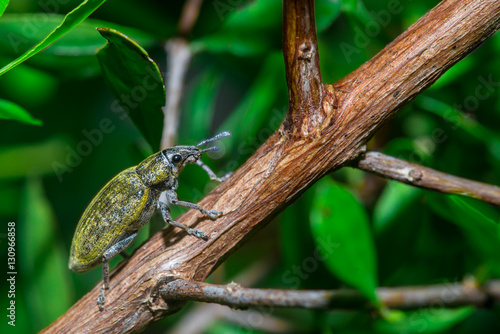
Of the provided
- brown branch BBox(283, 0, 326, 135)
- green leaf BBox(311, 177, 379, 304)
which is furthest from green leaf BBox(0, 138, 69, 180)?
brown branch BBox(283, 0, 326, 135)

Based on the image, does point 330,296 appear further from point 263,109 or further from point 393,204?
point 263,109

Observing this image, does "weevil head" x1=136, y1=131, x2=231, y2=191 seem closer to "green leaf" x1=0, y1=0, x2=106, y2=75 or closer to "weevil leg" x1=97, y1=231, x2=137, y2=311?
"weevil leg" x1=97, y1=231, x2=137, y2=311

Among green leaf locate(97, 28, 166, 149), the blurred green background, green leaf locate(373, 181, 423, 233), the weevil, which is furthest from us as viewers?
the weevil

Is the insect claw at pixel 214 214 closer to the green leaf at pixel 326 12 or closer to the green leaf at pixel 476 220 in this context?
the green leaf at pixel 476 220

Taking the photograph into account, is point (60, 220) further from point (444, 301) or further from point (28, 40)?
point (444, 301)

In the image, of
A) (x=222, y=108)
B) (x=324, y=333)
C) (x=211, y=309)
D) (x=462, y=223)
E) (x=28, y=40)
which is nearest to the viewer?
(x=462, y=223)

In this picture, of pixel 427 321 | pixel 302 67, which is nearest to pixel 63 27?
pixel 302 67

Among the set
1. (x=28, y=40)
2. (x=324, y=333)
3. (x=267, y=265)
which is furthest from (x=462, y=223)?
(x=28, y=40)
